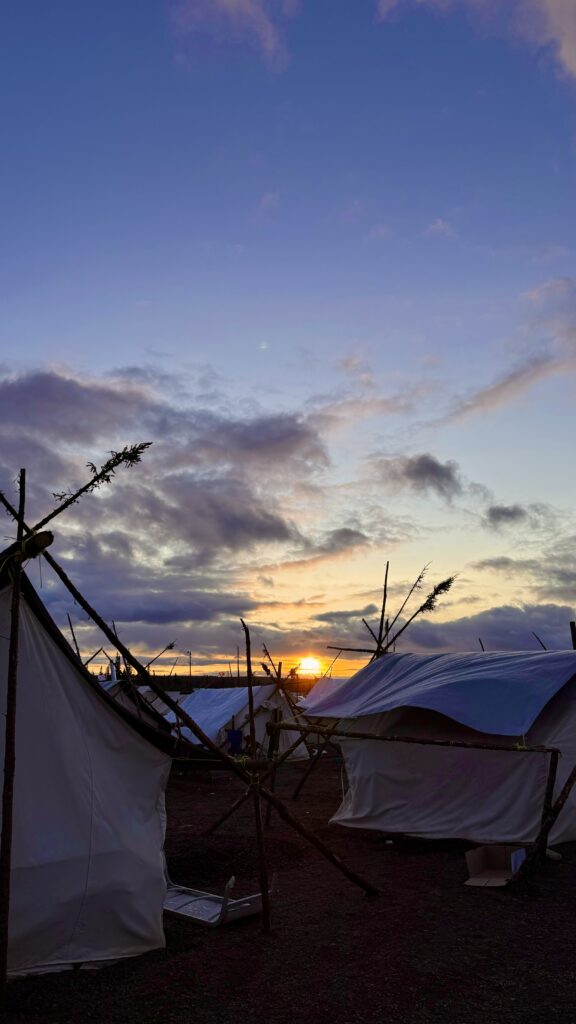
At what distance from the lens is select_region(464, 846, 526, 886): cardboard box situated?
11.4m

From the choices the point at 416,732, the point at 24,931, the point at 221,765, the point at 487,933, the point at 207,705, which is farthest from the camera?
the point at 207,705

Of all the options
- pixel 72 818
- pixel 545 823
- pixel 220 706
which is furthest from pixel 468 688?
pixel 220 706

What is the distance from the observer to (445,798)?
14.8m

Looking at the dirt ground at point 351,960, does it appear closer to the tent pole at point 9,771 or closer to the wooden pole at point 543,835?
the wooden pole at point 543,835

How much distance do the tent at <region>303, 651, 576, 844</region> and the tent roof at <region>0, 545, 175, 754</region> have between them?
5.78m

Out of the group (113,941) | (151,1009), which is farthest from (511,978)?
(113,941)

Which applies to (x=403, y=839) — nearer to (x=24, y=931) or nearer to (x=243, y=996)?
(x=243, y=996)

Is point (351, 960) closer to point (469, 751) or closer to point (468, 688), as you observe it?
point (469, 751)

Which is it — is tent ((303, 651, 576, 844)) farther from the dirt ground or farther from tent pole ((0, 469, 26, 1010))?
tent pole ((0, 469, 26, 1010))

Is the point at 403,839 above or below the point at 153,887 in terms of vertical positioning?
below

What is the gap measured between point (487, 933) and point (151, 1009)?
4.45m

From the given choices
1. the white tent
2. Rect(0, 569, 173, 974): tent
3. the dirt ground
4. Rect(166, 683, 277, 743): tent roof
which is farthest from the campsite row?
Rect(166, 683, 277, 743): tent roof

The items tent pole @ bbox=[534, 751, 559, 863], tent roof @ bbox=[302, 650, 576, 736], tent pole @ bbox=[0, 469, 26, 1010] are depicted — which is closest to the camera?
tent pole @ bbox=[0, 469, 26, 1010]

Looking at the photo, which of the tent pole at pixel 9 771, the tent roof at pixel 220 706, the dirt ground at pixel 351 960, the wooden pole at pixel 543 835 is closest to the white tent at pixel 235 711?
the tent roof at pixel 220 706
